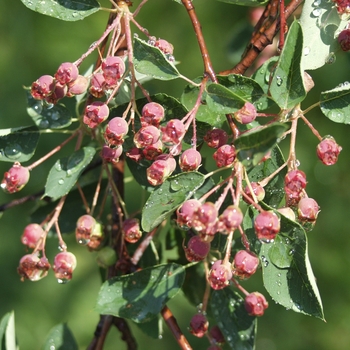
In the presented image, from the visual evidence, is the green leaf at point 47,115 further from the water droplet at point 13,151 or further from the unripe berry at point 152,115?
the unripe berry at point 152,115

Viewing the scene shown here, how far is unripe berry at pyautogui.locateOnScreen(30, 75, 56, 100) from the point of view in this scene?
0.84m

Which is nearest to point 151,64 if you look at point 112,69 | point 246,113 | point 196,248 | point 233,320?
point 112,69

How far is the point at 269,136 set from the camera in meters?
0.65

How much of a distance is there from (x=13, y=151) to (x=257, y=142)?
20.9 inches

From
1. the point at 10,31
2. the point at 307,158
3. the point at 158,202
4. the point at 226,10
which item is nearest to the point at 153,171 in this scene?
the point at 158,202

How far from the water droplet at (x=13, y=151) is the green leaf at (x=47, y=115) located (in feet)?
0.19

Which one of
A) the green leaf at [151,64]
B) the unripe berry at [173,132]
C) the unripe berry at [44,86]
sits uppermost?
the unripe berry at [44,86]

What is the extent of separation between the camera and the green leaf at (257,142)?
0.65m

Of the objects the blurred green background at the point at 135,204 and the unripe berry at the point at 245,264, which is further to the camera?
the blurred green background at the point at 135,204

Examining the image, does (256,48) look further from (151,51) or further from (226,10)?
(226,10)

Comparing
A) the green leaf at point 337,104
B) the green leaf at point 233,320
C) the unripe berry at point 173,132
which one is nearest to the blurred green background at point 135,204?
the green leaf at point 233,320

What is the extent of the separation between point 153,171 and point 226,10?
2.25 meters

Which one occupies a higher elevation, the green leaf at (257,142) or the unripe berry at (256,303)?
the green leaf at (257,142)

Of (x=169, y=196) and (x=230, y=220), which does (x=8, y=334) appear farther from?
(x=230, y=220)
